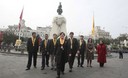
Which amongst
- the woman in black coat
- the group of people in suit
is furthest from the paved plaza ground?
the woman in black coat

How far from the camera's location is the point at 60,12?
33531mm

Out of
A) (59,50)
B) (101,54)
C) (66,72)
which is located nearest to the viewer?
(59,50)

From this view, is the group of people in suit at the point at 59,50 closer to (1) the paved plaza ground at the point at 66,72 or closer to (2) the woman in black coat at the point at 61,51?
(2) the woman in black coat at the point at 61,51

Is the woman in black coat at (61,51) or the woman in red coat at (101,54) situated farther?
the woman in red coat at (101,54)

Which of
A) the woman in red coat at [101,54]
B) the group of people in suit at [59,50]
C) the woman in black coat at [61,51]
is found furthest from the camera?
the woman in red coat at [101,54]

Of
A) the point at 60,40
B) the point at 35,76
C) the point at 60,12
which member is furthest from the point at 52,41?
the point at 60,12

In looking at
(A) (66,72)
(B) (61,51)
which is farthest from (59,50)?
(A) (66,72)

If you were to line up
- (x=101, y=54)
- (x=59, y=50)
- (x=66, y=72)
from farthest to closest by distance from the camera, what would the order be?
(x=101, y=54) < (x=66, y=72) < (x=59, y=50)

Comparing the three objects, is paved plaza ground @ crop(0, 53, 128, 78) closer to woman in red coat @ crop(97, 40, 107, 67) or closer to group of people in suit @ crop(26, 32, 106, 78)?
group of people in suit @ crop(26, 32, 106, 78)

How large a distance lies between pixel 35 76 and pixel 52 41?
2.45 meters

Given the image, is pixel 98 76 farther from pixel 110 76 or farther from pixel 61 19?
pixel 61 19

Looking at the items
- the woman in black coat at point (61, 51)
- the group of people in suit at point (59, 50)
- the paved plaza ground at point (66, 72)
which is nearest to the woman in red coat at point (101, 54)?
the group of people in suit at point (59, 50)

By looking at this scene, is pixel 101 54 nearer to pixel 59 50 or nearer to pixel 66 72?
pixel 66 72

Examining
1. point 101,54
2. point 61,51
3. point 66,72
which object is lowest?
point 66,72
